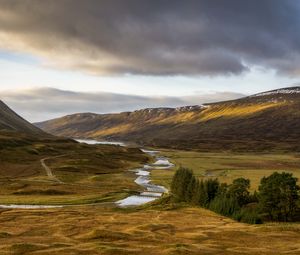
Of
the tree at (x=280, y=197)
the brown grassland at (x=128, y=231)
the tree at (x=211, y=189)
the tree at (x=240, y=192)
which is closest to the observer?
the brown grassland at (x=128, y=231)

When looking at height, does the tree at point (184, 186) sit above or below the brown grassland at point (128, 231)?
above

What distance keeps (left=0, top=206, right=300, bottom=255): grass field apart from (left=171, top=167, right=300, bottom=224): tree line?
426cm

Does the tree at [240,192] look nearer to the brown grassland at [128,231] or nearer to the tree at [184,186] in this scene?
the brown grassland at [128,231]

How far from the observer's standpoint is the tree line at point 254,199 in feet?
342

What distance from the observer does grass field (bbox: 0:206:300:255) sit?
64000 millimetres

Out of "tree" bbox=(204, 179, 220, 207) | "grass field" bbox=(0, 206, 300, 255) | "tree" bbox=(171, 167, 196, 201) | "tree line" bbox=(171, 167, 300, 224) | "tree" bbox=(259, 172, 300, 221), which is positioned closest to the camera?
"grass field" bbox=(0, 206, 300, 255)

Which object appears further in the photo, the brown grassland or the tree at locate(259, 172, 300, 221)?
the tree at locate(259, 172, 300, 221)

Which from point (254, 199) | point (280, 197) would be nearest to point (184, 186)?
point (254, 199)

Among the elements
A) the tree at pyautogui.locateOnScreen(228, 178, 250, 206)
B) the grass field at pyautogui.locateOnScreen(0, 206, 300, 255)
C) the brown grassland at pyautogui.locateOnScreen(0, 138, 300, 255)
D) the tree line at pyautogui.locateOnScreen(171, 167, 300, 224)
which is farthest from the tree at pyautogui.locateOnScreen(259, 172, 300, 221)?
the tree at pyautogui.locateOnScreen(228, 178, 250, 206)

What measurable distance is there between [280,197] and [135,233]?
1554 inches

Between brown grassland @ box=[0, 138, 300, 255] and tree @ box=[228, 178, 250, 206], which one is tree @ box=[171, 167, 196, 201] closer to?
brown grassland @ box=[0, 138, 300, 255]

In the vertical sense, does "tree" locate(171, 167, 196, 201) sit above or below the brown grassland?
above

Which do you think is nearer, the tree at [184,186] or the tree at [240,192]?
the tree at [240,192]

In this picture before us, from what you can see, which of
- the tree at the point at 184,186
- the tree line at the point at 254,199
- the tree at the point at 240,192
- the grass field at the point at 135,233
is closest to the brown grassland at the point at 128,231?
the grass field at the point at 135,233
